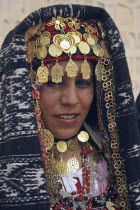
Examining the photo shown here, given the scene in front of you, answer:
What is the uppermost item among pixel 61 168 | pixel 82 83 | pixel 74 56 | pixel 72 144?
pixel 74 56

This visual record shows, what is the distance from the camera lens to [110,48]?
1.91 meters

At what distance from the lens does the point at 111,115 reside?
1.94 m

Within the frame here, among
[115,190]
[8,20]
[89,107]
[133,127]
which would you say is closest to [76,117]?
[89,107]

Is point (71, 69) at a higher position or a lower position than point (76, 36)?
lower

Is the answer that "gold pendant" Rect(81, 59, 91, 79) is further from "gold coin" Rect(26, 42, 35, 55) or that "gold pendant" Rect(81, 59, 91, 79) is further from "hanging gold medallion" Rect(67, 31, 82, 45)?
"gold coin" Rect(26, 42, 35, 55)

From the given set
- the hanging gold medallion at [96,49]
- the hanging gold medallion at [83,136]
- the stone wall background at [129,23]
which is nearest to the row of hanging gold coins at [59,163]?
the hanging gold medallion at [83,136]

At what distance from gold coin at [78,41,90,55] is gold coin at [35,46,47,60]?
15 cm

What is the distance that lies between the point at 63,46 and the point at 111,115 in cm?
38

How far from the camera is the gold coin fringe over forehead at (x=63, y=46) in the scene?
1.81m

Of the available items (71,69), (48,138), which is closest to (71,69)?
(71,69)

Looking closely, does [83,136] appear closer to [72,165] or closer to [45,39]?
[72,165]

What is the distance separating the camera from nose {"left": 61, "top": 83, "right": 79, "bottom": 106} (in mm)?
1806

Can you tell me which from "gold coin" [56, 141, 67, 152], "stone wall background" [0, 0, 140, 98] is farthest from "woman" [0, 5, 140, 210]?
"stone wall background" [0, 0, 140, 98]

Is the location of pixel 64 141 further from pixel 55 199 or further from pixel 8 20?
pixel 8 20
